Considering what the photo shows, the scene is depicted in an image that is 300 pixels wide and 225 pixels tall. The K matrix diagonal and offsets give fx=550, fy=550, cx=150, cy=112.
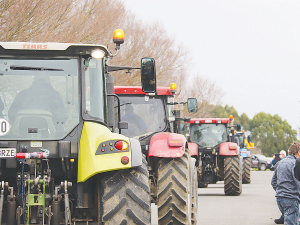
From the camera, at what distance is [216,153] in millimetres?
19328

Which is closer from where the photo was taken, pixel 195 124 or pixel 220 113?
pixel 195 124

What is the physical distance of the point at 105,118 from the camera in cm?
636

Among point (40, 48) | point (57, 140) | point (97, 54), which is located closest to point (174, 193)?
point (57, 140)

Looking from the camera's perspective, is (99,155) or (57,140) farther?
(57,140)

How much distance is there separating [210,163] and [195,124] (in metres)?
1.81

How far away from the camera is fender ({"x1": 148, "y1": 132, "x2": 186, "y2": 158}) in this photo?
8359mm

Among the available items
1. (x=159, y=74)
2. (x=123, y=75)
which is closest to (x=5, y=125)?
(x=123, y=75)

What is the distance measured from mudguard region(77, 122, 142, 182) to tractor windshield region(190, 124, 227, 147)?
14.5 metres

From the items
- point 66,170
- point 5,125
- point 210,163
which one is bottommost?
point 210,163

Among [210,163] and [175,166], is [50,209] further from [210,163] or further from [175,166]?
[210,163]

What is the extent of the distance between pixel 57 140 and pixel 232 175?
11811mm

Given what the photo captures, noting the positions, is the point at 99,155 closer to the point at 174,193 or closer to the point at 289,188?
the point at 174,193

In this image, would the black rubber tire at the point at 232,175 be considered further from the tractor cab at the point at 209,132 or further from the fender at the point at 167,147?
the fender at the point at 167,147

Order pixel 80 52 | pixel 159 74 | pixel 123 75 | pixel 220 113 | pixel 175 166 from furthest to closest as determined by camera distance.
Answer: pixel 220 113 → pixel 159 74 → pixel 123 75 → pixel 175 166 → pixel 80 52
